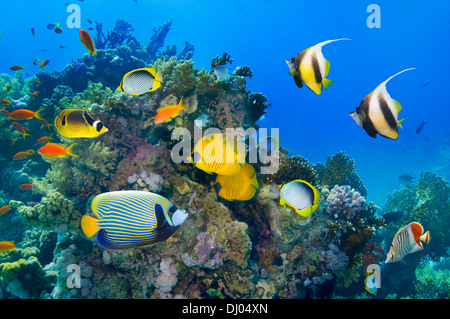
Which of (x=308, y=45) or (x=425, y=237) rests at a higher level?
(x=308, y=45)

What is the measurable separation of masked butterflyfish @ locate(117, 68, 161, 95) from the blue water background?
189 feet

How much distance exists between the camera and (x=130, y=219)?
4.65 ft

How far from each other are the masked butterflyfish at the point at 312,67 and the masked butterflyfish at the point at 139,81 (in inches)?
71.0

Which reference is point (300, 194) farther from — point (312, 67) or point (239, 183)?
point (312, 67)

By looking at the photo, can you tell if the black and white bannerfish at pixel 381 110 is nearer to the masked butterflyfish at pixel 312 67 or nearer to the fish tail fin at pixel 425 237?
the masked butterflyfish at pixel 312 67

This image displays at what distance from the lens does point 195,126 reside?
12.8 ft

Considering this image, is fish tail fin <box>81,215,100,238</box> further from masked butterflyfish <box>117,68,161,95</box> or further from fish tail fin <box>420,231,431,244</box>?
fish tail fin <box>420,231,431,244</box>

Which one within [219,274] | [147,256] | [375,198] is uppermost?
[375,198]

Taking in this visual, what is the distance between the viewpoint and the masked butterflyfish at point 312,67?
1.87 metres

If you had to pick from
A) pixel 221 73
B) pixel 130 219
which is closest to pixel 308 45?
pixel 221 73

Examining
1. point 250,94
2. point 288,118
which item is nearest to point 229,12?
point 288,118

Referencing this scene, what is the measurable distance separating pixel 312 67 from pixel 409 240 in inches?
86.0

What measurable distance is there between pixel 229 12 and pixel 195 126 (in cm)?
11343

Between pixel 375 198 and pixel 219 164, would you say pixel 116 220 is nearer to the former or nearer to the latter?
pixel 219 164
